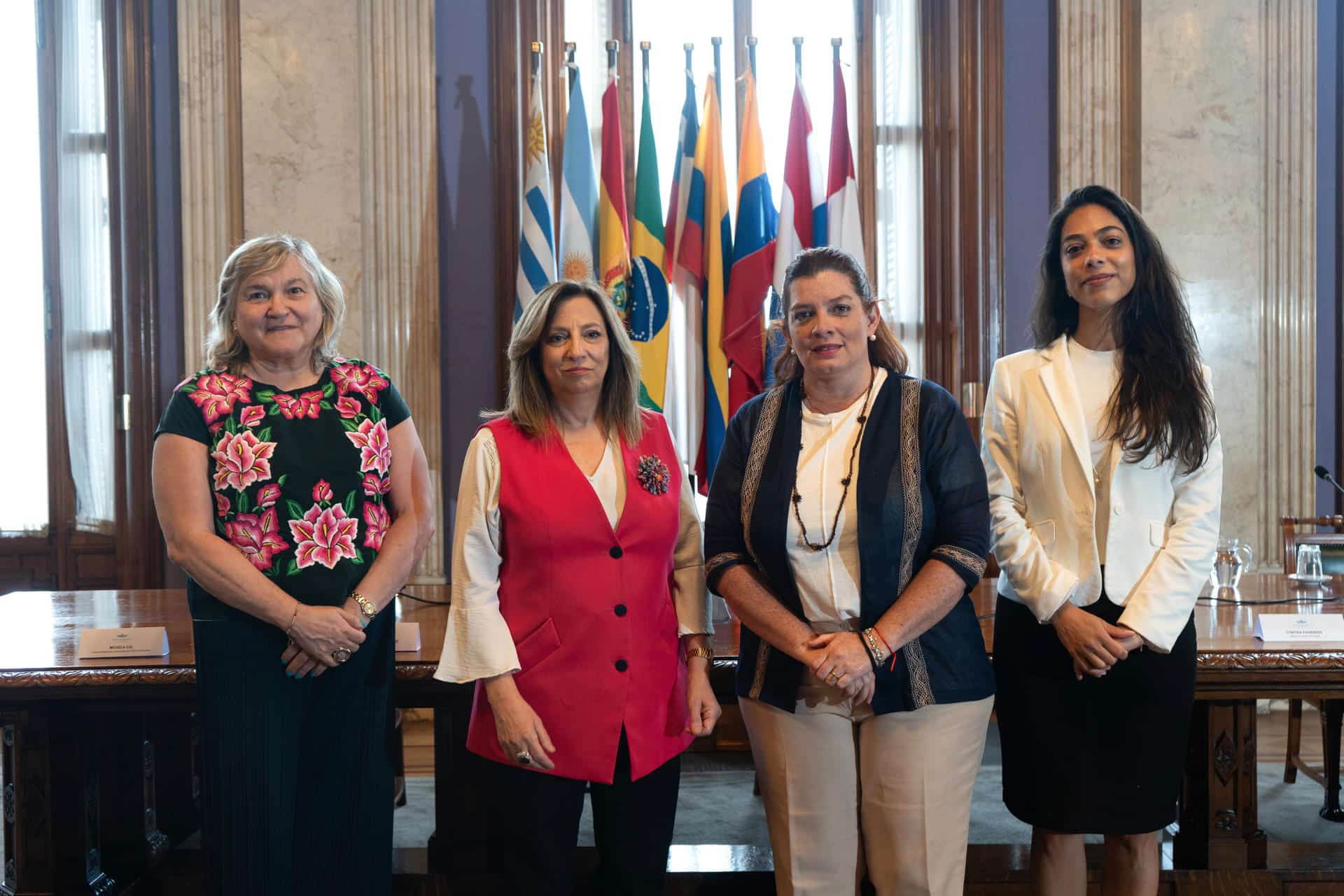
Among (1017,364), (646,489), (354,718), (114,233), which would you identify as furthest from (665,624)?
(114,233)

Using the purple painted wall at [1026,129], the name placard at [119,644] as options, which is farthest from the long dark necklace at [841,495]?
the purple painted wall at [1026,129]

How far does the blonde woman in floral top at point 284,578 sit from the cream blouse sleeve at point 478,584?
16 centimetres

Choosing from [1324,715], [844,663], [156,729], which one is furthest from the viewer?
[1324,715]

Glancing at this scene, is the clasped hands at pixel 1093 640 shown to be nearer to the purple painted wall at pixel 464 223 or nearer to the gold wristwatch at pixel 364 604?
the gold wristwatch at pixel 364 604

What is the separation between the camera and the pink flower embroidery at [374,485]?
1756mm

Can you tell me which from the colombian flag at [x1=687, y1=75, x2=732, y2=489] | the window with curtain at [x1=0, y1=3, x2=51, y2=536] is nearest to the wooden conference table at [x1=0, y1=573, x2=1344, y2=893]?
the colombian flag at [x1=687, y1=75, x2=732, y2=489]

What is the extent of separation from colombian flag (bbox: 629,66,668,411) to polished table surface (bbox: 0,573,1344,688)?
153cm

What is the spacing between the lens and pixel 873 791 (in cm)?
164

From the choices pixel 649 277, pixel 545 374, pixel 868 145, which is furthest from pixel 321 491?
Result: pixel 868 145

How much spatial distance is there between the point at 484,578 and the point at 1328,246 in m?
4.43

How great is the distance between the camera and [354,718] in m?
1.72

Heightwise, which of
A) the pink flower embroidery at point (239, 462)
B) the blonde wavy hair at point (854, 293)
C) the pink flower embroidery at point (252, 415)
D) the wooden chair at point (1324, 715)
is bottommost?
the wooden chair at point (1324, 715)

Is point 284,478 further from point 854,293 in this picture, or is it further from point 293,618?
point 854,293

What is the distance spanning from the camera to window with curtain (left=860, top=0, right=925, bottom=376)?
15.3ft
